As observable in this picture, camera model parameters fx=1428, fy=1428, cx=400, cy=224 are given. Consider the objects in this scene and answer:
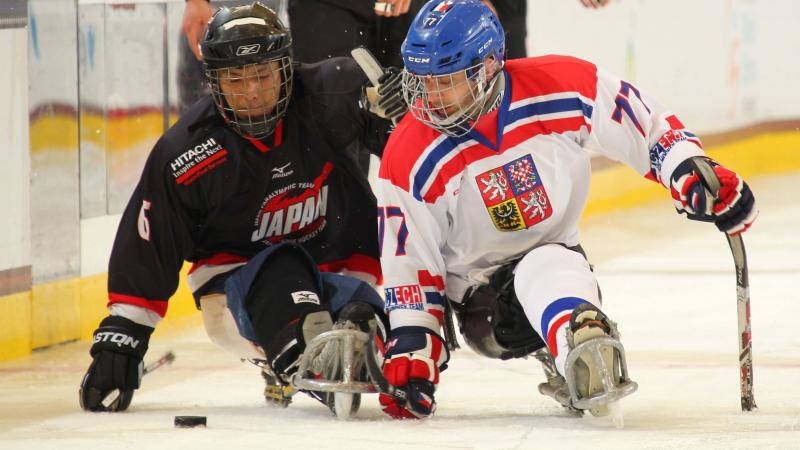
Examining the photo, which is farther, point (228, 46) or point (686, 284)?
point (686, 284)

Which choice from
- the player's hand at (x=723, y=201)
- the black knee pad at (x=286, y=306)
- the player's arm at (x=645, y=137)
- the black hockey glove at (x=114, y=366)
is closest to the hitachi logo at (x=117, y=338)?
the black hockey glove at (x=114, y=366)

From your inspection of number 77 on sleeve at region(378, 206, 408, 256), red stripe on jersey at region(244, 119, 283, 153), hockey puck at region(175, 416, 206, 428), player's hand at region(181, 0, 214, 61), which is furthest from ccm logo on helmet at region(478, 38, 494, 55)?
player's hand at region(181, 0, 214, 61)

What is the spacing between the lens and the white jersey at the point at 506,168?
9.48 feet

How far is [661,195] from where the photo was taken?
7.45 meters

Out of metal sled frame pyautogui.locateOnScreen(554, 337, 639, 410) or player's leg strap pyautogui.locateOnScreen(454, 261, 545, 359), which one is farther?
player's leg strap pyautogui.locateOnScreen(454, 261, 545, 359)

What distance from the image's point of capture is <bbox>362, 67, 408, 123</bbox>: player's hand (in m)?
3.09

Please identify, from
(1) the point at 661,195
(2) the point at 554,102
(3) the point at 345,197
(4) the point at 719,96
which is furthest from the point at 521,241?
(4) the point at 719,96

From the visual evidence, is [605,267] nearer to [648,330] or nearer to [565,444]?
[648,330]

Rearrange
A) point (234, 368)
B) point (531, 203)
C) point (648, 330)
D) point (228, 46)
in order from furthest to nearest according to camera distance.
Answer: point (648, 330), point (234, 368), point (228, 46), point (531, 203)

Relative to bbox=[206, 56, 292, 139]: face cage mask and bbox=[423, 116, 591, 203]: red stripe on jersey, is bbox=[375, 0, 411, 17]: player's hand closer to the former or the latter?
bbox=[206, 56, 292, 139]: face cage mask

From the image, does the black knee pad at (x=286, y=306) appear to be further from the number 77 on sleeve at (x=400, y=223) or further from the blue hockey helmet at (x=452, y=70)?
the blue hockey helmet at (x=452, y=70)

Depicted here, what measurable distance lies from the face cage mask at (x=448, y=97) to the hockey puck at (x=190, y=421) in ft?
2.41

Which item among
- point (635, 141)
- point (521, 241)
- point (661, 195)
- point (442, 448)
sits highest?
point (635, 141)

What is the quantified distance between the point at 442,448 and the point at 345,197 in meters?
0.98
